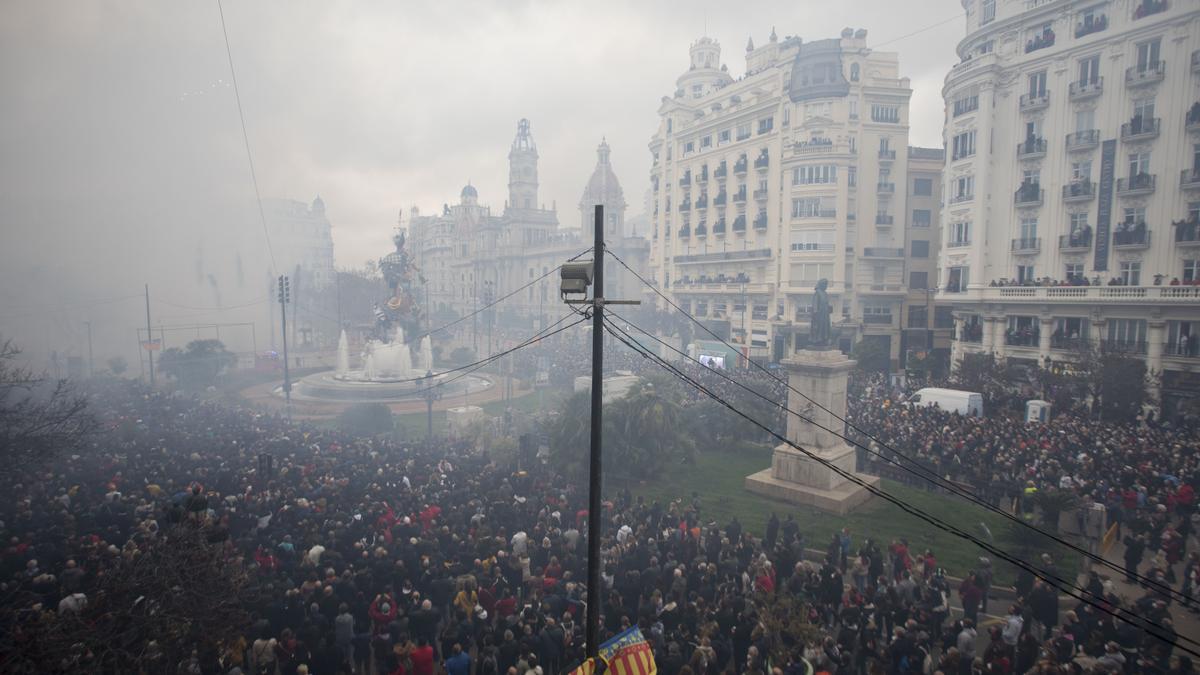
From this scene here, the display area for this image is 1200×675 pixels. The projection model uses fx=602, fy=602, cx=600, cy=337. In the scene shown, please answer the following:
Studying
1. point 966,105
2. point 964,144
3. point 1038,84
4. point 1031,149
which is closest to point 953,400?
point 1031,149

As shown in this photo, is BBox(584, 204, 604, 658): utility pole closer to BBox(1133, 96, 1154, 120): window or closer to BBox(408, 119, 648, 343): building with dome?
BBox(1133, 96, 1154, 120): window

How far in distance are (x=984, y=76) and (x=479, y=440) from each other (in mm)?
34237

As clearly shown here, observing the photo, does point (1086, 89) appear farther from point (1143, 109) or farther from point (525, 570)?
point (525, 570)

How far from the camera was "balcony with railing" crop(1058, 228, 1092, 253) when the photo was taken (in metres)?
30.7

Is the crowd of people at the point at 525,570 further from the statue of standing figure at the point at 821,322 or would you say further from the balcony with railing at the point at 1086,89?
the balcony with railing at the point at 1086,89

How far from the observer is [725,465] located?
22.0 m

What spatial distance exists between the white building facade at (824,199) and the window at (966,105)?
850 centimetres

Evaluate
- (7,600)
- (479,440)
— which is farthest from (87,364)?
(7,600)

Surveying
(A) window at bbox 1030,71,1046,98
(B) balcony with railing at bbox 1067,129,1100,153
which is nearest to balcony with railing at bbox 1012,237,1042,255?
(B) balcony with railing at bbox 1067,129,1100,153

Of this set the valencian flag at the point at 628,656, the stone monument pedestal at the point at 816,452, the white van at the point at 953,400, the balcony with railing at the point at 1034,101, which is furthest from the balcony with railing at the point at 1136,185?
the valencian flag at the point at 628,656

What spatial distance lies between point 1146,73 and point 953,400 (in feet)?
62.5

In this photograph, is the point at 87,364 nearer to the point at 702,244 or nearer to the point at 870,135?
the point at 702,244

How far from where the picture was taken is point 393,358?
1646 inches

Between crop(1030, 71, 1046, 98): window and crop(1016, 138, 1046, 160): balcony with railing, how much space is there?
239 centimetres
